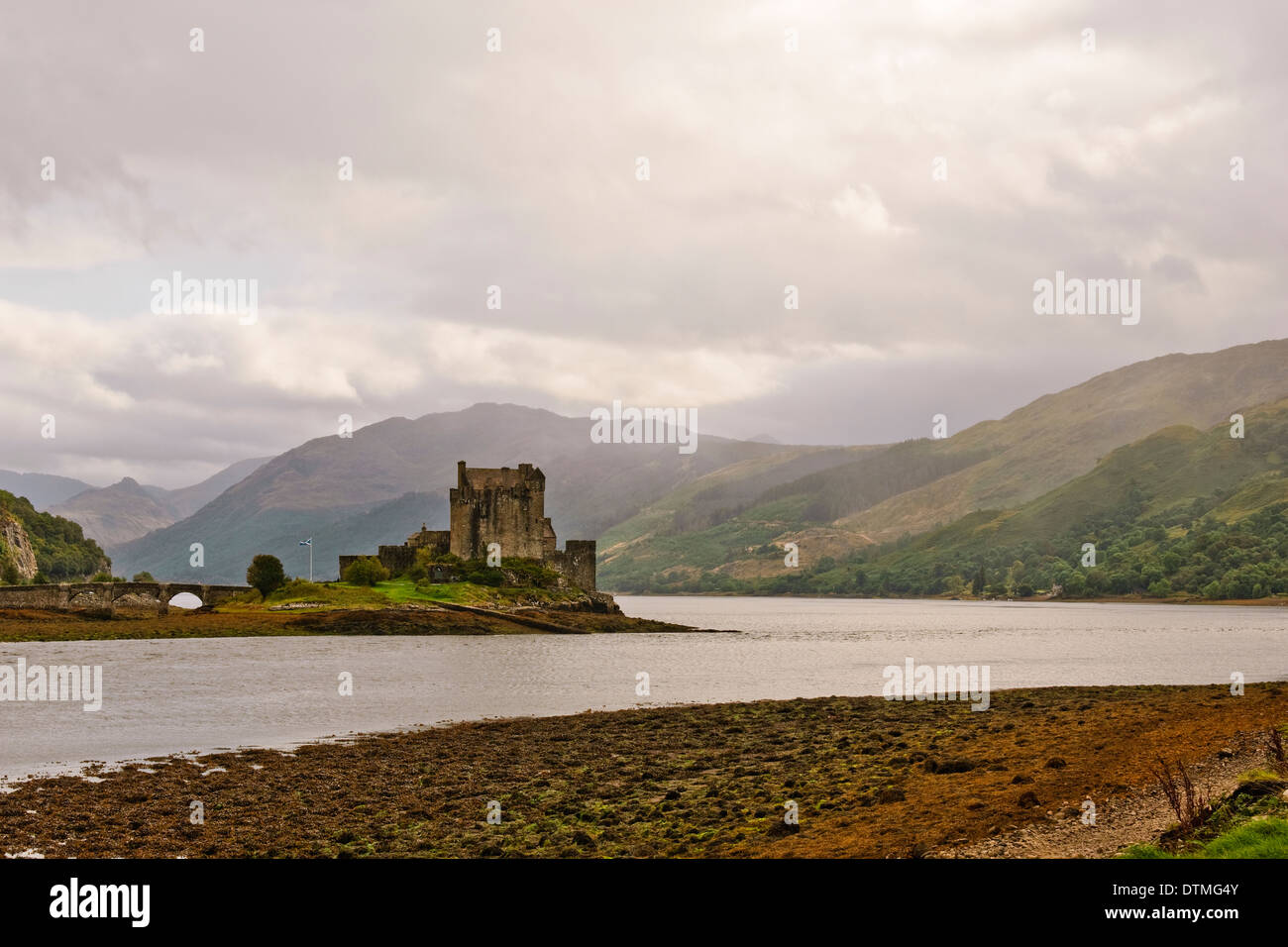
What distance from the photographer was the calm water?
123ft

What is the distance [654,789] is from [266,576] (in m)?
91.3

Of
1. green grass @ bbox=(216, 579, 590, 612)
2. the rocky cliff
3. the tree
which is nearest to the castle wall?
green grass @ bbox=(216, 579, 590, 612)

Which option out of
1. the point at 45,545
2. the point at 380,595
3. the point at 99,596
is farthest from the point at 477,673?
the point at 45,545

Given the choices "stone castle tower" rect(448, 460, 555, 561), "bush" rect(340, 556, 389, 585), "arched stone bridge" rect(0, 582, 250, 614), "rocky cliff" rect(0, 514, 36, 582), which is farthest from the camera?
"rocky cliff" rect(0, 514, 36, 582)

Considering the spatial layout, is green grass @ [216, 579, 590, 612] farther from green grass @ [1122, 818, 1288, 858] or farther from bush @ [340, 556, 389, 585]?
green grass @ [1122, 818, 1288, 858]

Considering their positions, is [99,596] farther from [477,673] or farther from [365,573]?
[477,673]

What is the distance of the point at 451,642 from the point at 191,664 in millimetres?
26561

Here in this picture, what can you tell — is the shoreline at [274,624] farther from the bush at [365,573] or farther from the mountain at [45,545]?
the mountain at [45,545]

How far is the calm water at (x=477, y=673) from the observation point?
37.3m

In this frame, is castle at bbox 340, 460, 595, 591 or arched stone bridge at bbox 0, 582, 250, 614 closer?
arched stone bridge at bbox 0, 582, 250, 614

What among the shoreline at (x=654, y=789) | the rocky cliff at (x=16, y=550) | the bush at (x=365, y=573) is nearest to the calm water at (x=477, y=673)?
the shoreline at (x=654, y=789)

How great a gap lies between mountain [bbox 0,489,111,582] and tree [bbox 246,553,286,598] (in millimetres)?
36582

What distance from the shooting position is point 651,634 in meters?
110
